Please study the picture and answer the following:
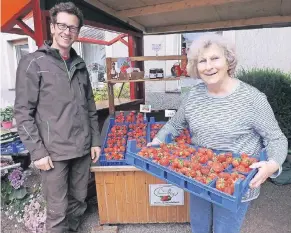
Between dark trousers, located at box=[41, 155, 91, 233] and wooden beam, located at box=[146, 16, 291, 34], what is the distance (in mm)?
3223

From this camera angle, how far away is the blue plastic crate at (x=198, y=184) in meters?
1.14

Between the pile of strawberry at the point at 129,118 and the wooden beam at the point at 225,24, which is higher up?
the wooden beam at the point at 225,24

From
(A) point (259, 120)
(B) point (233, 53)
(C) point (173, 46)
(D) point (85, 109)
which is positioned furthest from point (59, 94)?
(C) point (173, 46)

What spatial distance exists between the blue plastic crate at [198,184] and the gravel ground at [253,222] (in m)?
1.30

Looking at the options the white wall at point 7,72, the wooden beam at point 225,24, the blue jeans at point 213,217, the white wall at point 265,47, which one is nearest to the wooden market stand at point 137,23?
the wooden beam at point 225,24

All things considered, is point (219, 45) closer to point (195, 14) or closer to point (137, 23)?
point (195, 14)

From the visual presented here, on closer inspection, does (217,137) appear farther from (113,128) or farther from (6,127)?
(6,127)

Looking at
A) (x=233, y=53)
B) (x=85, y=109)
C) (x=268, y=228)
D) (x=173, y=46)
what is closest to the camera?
(x=233, y=53)

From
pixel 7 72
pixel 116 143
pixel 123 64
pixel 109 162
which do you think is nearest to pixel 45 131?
pixel 109 162

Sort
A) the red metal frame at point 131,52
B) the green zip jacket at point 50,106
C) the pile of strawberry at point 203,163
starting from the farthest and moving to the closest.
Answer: the red metal frame at point 131,52, the green zip jacket at point 50,106, the pile of strawberry at point 203,163

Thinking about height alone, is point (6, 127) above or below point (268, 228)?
above

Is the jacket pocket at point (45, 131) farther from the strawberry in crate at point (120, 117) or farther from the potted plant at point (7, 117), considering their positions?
the strawberry in crate at point (120, 117)

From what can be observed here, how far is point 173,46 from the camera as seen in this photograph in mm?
8086

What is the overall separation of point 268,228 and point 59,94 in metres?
2.28
